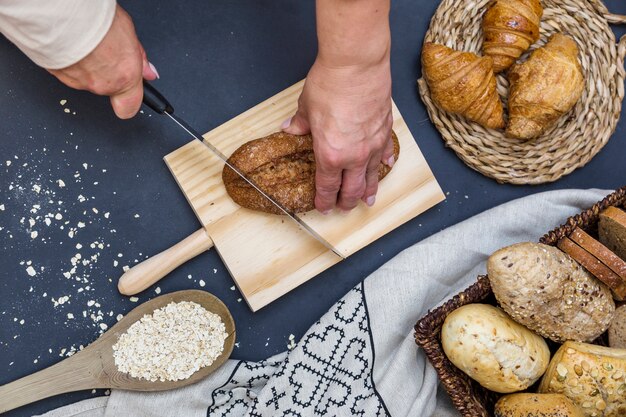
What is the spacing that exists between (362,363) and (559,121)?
0.73 metres

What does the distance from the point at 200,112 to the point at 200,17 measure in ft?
0.74

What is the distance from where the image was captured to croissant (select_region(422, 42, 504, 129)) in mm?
1449

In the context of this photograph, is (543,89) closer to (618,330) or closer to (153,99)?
(618,330)

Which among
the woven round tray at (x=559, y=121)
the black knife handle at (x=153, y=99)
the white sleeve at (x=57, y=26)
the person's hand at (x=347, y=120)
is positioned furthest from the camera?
the woven round tray at (x=559, y=121)

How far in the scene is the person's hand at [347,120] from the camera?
122 cm

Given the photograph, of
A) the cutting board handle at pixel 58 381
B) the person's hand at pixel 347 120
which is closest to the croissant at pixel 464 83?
the person's hand at pixel 347 120

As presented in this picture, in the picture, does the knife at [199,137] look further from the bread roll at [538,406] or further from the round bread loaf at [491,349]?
the bread roll at [538,406]

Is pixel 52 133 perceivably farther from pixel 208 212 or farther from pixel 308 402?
pixel 308 402

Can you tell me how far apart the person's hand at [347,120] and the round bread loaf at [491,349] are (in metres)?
0.34

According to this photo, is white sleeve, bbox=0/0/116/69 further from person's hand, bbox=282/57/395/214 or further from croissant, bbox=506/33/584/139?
croissant, bbox=506/33/584/139

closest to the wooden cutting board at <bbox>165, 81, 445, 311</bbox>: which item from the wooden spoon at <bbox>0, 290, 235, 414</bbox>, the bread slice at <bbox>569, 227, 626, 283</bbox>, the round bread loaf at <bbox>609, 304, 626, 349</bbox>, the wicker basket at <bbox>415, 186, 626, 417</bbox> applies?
the wooden spoon at <bbox>0, 290, 235, 414</bbox>

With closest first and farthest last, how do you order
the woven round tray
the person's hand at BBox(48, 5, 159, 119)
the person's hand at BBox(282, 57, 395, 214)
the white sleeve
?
the white sleeve → the person's hand at BBox(48, 5, 159, 119) → the person's hand at BBox(282, 57, 395, 214) → the woven round tray

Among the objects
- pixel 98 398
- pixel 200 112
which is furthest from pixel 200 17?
pixel 98 398

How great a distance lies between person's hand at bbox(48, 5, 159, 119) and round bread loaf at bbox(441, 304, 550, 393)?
74 cm
